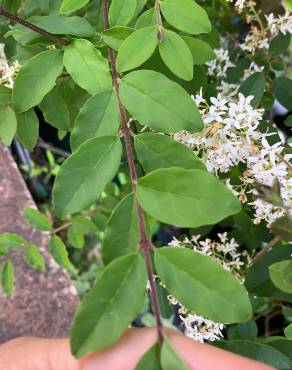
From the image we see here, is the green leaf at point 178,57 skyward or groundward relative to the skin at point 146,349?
skyward

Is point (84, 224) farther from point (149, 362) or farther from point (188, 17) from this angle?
point (149, 362)

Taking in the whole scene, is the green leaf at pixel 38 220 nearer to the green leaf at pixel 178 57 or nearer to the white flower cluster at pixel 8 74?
the white flower cluster at pixel 8 74

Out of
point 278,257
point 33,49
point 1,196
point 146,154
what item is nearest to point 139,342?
point 146,154

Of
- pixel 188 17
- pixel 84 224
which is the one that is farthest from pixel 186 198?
pixel 84 224

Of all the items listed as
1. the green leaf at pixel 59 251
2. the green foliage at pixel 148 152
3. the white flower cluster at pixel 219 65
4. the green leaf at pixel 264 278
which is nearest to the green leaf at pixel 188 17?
the green foliage at pixel 148 152

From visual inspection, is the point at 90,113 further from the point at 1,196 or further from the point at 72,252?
the point at 72,252

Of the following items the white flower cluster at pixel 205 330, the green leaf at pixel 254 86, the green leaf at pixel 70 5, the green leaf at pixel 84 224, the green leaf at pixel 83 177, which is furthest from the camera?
the green leaf at pixel 84 224
